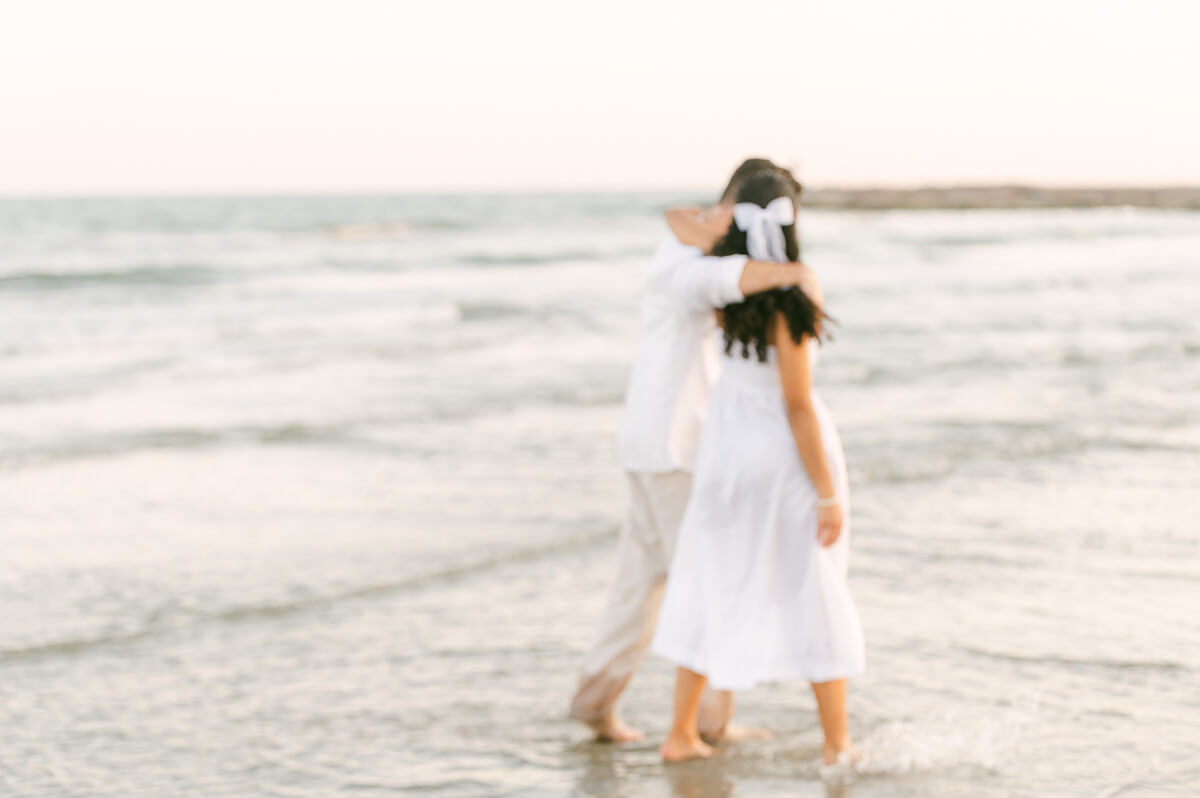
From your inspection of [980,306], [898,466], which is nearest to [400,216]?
[980,306]

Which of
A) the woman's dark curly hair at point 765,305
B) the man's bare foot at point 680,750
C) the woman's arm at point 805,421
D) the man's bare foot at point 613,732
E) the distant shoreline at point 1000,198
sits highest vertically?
the distant shoreline at point 1000,198

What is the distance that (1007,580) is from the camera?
6000 mm

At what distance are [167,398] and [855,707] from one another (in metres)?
9.35

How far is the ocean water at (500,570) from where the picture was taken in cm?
417

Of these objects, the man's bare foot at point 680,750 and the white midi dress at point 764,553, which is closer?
the white midi dress at point 764,553

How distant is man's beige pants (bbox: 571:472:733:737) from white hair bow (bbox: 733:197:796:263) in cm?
80

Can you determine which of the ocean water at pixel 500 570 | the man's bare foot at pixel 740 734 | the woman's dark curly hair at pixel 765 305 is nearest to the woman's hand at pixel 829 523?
the woman's dark curly hair at pixel 765 305

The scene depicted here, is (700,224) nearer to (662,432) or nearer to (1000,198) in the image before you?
(662,432)

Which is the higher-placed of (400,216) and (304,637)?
(400,216)

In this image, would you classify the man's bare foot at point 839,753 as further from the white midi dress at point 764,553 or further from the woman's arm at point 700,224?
the woman's arm at point 700,224

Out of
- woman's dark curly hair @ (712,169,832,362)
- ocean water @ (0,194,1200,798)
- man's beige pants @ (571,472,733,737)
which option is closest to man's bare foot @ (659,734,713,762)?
ocean water @ (0,194,1200,798)

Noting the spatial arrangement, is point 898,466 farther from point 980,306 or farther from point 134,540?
point 980,306

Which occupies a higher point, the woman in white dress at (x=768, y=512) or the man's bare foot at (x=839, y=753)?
the woman in white dress at (x=768, y=512)

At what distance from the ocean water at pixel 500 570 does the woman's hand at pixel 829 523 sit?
2.61ft
